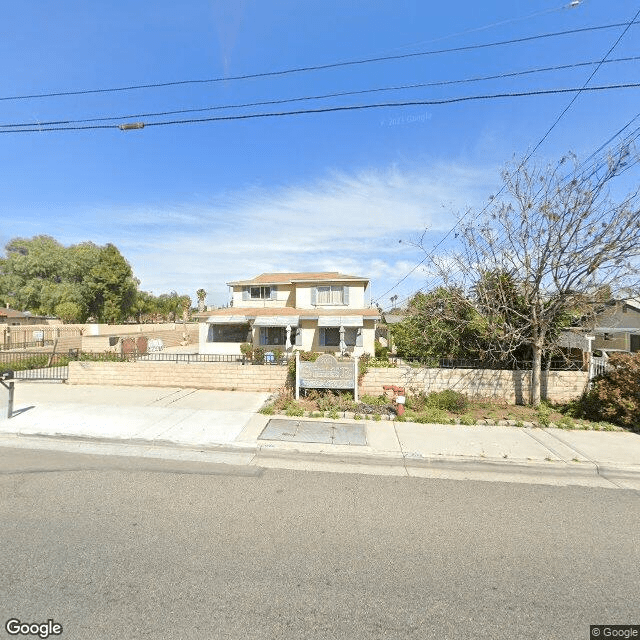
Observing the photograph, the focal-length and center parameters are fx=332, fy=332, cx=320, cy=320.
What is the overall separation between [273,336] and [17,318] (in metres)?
35.3

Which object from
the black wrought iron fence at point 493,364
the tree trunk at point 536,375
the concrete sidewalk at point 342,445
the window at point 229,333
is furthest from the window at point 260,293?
the tree trunk at point 536,375

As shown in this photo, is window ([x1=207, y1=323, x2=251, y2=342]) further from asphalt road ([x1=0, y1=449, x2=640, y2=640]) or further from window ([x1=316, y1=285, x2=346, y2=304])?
asphalt road ([x1=0, y1=449, x2=640, y2=640])

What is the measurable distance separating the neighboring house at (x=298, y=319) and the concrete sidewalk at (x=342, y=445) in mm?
9963

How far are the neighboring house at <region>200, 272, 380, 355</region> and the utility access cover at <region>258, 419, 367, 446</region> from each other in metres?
9.81

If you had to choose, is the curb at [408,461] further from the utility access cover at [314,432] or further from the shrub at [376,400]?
the shrub at [376,400]

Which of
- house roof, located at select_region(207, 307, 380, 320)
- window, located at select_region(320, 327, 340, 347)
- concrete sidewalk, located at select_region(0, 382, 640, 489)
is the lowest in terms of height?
concrete sidewalk, located at select_region(0, 382, 640, 489)

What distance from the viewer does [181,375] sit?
10.3 metres

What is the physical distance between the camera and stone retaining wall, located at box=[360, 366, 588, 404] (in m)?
8.84

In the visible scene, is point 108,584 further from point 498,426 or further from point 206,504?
point 498,426

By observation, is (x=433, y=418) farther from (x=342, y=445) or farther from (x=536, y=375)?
(x=536, y=375)

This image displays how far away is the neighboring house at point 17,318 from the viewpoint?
33.2m

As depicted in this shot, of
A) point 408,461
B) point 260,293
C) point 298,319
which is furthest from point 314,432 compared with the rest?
point 260,293

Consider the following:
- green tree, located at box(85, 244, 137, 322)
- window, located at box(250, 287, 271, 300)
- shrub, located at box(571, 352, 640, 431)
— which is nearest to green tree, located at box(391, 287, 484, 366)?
shrub, located at box(571, 352, 640, 431)

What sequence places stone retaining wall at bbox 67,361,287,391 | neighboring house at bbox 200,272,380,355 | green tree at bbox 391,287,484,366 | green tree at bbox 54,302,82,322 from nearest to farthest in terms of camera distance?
green tree at bbox 391,287,484,366
stone retaining wall at bbox 67,361,287,391
neighboring house at bbox 200,272,380,355
green tree at bbox 54,302,82,322
